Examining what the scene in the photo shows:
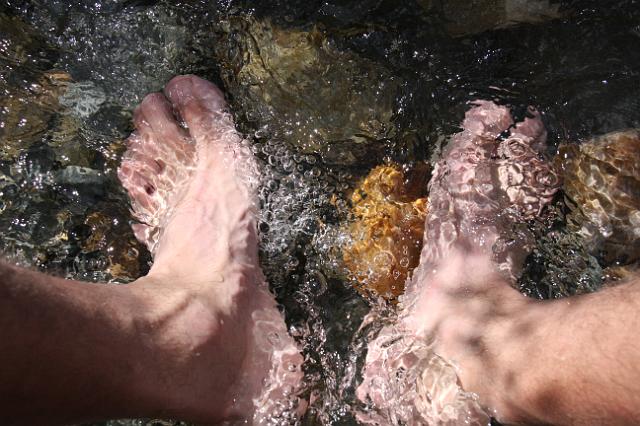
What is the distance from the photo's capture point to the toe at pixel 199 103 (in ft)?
6.28

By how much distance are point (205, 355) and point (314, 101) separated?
90 centimetres

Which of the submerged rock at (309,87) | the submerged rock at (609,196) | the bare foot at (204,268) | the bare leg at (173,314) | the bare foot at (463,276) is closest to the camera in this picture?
the bare leg at (173,314)

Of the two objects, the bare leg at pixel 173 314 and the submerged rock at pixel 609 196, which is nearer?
the bare leg at pixel 173 314

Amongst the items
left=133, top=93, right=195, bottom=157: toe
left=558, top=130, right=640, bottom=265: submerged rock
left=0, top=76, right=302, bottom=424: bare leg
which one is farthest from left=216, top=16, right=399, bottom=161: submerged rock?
left=558, top=130, right=640, bottom=265: submerged rock

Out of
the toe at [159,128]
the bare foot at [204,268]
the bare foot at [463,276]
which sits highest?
the toe at [159,128]

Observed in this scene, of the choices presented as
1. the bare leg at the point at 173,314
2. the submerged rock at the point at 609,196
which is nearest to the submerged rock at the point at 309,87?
the bare leg at the point at 173,314

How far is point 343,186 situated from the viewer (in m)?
1.85

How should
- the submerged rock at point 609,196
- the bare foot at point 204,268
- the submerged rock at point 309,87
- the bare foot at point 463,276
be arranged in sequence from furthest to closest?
the submerged rock at point 309,87 → the submerged rock at point 609,196 → the bare foot at point 463,276 → the bare foot at point 204,268

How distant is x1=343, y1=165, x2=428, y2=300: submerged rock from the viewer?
5.78 feet

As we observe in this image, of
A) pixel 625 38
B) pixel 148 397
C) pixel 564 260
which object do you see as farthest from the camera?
pixel 625 38

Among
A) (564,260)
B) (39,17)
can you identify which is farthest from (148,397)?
(39,17)

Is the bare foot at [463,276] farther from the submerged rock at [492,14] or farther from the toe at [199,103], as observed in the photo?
the toe at [199,103]

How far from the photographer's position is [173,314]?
1303mm

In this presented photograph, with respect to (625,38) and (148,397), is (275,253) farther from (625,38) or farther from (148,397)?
(625,38)
